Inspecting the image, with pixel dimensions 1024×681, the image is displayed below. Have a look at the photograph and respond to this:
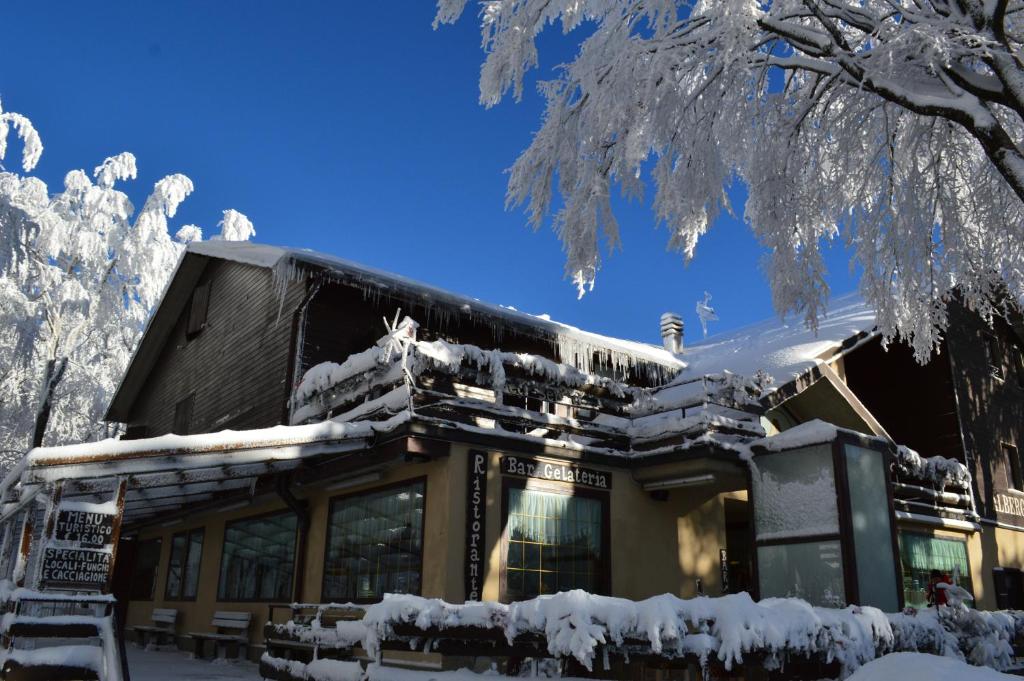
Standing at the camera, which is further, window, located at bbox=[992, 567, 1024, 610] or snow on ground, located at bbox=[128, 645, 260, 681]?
window, located at bbox=[992, 567, 1024, 610]

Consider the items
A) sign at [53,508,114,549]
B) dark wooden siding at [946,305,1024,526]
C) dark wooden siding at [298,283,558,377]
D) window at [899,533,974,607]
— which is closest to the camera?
sign at [53,508,114,549]

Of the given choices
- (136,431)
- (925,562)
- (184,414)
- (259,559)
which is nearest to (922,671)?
(259,559)

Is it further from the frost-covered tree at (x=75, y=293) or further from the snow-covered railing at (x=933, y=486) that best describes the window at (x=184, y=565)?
the snow-covered railing at (x=933, y=486)

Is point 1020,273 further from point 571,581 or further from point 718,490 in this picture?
point 571,581

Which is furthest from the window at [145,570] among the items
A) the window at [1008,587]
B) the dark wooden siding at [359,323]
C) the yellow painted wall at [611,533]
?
the window at [1008,587]

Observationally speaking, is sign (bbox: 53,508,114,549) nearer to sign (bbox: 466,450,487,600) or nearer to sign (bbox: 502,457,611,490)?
sign (bbox: 466,450,487,600)

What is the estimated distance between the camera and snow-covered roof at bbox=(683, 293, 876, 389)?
1547cm

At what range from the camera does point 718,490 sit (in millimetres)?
13672

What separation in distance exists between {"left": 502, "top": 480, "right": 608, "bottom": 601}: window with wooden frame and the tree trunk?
18.8 m

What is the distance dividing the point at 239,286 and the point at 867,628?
49.5 ft

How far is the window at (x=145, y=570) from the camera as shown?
20.5 m

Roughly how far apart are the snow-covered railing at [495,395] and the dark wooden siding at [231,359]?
1824mm

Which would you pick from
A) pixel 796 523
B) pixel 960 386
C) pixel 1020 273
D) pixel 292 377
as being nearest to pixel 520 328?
pixel 292 377

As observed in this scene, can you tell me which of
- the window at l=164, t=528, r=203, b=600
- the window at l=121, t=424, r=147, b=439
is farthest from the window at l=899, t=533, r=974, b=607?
the window at l=121, t=424, r=147, b=439
